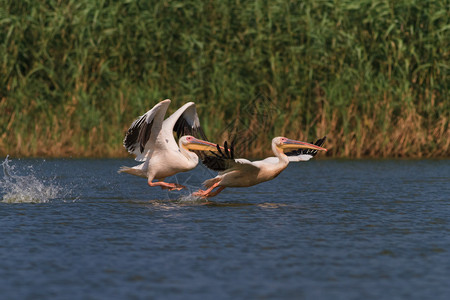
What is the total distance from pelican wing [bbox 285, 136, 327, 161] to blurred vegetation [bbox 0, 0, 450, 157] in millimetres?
5536

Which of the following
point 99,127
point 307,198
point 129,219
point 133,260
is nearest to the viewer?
point 133,260

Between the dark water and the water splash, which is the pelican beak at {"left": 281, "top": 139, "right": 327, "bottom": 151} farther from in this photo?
the water splash

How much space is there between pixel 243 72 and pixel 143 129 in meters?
7.14

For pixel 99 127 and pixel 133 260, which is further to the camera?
pixel 99 127

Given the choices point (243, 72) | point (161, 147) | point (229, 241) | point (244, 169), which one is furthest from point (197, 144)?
point (243, 72)

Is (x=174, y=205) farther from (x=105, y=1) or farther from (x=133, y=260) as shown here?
(x=105, y=1)

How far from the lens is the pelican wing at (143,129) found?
1047cm

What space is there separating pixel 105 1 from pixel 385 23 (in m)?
5.71

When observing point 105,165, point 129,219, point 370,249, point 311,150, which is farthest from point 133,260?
point 105,165

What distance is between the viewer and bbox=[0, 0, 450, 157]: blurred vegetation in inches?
676

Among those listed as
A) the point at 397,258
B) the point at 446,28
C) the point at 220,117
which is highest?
the point at 446,28

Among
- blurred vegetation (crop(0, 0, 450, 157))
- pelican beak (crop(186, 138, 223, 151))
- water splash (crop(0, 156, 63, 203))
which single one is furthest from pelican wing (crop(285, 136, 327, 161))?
blurred vegetation (crop(0, 0, 450, 157))

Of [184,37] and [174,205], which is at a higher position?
[184,37]

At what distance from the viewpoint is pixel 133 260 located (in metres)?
6.60
